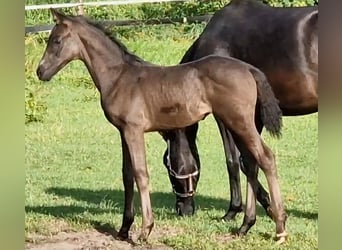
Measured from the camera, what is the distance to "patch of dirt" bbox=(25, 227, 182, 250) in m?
2.26

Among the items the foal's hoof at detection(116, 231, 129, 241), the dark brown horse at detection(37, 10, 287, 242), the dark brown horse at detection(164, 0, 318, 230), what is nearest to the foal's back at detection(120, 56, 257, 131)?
the dark brown horse at detection(37, 10, 287, 242)

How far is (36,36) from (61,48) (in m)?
0.12

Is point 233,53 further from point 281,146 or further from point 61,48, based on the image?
point 61,48

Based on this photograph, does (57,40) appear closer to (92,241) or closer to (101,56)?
(101,56)

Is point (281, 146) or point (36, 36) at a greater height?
point (36, 36)

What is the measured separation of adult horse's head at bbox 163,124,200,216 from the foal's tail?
0.25 m

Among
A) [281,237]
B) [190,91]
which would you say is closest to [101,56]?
[190,91]

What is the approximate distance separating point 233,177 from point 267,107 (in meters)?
0.27

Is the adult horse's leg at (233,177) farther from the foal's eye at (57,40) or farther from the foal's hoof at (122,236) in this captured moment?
the foal's eye at (57,40)

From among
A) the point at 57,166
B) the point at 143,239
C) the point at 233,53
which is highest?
the point at 233,53

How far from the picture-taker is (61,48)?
225cm
